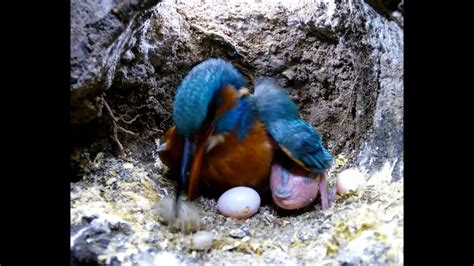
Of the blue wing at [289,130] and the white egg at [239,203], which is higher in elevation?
the blue wing at [289,130]

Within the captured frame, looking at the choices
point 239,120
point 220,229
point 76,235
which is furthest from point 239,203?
point 76,235

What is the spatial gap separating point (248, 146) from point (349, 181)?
446 millimetres

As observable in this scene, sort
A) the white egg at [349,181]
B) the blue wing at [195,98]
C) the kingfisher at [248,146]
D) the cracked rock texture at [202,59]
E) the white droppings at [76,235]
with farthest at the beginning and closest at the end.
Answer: the white egg at [349,181]
the kingfisher at [248,146]
the blue wing at [195,98]
the cracked rock texture at [202,59]
the white droppings at [76,235]

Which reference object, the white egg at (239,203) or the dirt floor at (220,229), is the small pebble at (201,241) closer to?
the dirt floor at (220,229)

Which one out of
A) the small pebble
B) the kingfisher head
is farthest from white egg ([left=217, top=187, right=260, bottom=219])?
the small pebble

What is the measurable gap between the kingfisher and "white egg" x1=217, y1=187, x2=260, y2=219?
0.30ft

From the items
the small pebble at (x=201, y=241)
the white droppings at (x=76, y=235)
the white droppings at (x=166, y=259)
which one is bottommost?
the white droppings at (x=166, y=259)

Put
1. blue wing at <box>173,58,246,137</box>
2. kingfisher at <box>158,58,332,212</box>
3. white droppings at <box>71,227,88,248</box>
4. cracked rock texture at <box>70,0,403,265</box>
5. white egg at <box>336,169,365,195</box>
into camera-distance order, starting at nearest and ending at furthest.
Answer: white droppings at <box>71,227,88,248</box> → cracked rock texture at <box>70,0,403,265</box> → blue wing at <box>173,58,246,137</box> → kingfisher at <box>158,58,332,212</box> → white egg at <box>336,169,365,195</box>

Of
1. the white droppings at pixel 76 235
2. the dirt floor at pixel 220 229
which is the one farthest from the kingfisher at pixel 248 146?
the white droppings at pixel 76 235

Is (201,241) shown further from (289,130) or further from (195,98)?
(289,130)

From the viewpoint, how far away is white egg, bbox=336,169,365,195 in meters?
2.14

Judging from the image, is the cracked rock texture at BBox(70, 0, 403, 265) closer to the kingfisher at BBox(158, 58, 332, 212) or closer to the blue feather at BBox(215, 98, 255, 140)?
the kingfisher at BBox(158, 58, 332, 212)

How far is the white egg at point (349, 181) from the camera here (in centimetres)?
214

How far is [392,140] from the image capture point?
Answer: 2064 mm
